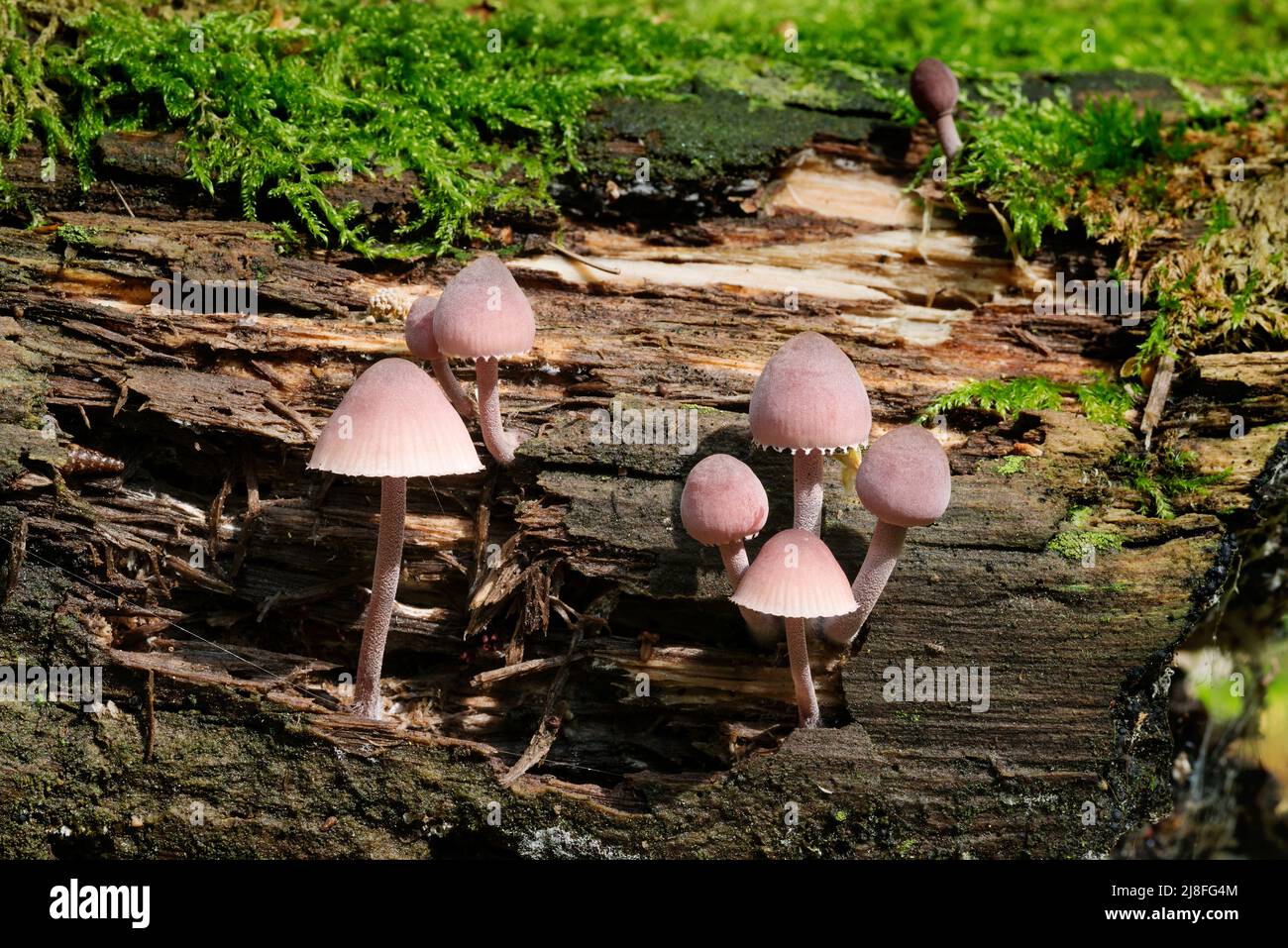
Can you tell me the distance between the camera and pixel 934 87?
5.02 meters

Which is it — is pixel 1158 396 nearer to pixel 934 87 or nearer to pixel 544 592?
pixel 934 87

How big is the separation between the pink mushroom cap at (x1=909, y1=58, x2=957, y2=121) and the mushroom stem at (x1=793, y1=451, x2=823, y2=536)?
2.39 m

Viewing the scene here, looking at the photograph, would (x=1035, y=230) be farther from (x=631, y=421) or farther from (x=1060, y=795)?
(x=1060, y=795)

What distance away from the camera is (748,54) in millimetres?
5977

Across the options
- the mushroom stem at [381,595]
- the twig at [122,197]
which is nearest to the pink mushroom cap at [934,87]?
the mushroom stem at [381,595]

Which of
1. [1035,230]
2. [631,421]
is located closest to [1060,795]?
[631,421]

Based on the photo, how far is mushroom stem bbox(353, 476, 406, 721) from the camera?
3898 mm

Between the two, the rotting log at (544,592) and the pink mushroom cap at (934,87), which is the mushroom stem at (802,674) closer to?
the rotting log at (544,592)

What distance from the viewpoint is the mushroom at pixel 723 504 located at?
12.0ft

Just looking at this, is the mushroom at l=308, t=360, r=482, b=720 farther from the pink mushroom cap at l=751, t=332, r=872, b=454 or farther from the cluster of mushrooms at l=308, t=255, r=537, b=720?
the pink mushroom cap at l=751, t=332, r=872, b=454

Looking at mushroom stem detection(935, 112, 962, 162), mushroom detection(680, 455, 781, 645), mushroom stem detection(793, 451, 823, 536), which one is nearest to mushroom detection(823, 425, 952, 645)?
mushroom stem detection(793, 451, 823, 536)

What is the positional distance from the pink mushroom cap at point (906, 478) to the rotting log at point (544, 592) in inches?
20.3

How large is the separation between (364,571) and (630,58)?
11.6 feet

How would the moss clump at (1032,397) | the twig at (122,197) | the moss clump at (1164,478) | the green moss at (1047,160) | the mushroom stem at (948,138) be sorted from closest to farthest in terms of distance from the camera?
1. the moss clump at (1164,478)
2. the moss clump at (1032,397)
3. the twig at (122,197)
4. the green moss at (1047,160)
5. the mushroom stem at (948,138)
